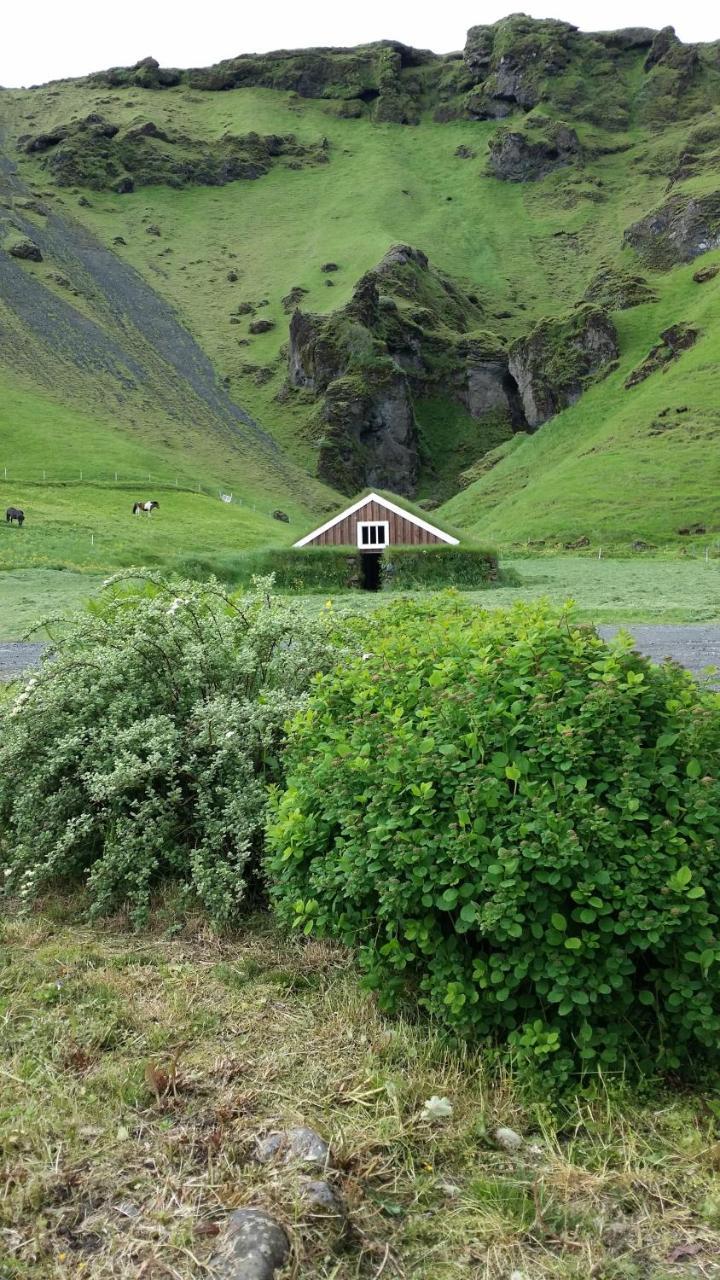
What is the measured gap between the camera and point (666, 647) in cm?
1838

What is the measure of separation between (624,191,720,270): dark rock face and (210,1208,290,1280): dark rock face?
137611 mm

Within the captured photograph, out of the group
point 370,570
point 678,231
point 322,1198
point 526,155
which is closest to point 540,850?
point 322,1198

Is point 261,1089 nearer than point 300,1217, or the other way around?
point 300,1217

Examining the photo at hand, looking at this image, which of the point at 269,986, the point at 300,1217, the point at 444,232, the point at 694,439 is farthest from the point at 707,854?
the point at 444,232

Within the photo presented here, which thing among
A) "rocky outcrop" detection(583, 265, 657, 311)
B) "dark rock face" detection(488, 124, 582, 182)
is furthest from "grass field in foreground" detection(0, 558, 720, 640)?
"dark rock face" detection(488, 124, 582, 182)

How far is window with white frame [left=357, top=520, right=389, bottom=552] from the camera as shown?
4709 centimetres

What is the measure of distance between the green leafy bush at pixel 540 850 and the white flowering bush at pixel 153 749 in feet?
4.69

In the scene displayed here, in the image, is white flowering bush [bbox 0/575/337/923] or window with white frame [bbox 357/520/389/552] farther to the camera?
window with white frame [bbox 357/520/389/552]

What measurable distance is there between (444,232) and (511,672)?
190592 mm

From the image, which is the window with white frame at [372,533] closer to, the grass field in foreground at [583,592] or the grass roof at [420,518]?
the grass roof at [420,518]

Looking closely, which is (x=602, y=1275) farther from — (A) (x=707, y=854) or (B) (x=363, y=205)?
(B) (x=363, y=205)

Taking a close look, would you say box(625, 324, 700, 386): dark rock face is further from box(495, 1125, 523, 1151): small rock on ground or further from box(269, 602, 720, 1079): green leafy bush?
box(495, 1125, 523, 1151): small rock on ground

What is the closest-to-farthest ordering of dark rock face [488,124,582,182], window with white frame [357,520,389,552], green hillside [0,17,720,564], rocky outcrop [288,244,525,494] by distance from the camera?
window with white frame [357,520,389,552], green hillside [0,17,720,564], rocky outcrop [288,244,525,494], dark rock face [488,124,582,182]

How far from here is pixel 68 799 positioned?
6574mm
